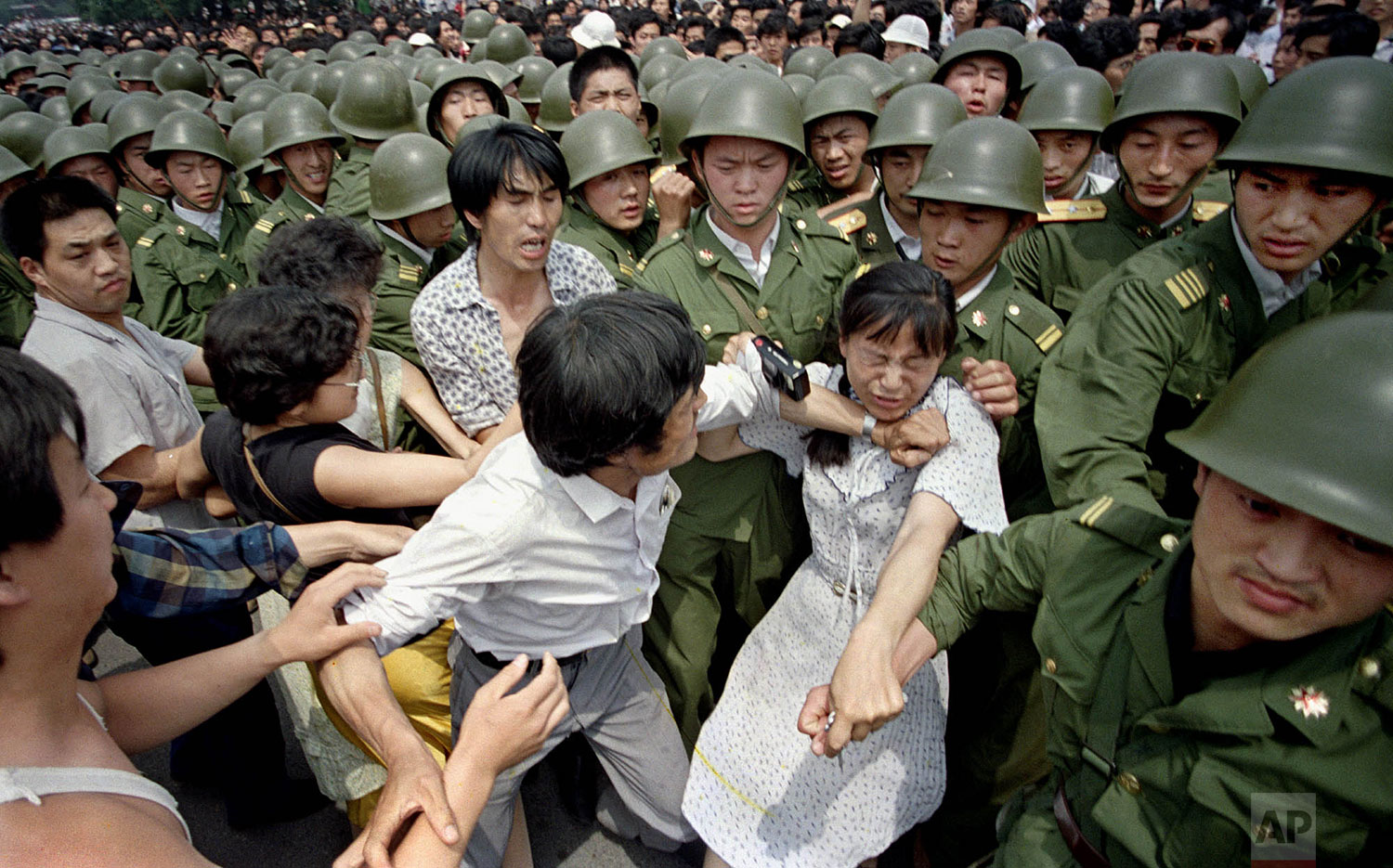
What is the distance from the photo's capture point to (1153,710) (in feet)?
4.82

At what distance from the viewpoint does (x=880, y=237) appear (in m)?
3.83

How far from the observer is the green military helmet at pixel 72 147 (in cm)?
580

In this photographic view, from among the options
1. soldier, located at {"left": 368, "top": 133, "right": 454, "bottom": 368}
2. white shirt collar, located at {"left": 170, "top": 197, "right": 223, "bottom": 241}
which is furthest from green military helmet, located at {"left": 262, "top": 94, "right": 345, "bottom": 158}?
soldier, located at {"left": 368, "top": 133, "right": 454, "bottom": 368}

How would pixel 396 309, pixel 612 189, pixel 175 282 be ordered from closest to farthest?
pixel 396 309
pixel 612 189
pixel 175 282

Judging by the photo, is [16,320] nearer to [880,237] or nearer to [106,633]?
[106,633]

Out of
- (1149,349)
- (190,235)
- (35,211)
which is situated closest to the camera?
(1149,349)

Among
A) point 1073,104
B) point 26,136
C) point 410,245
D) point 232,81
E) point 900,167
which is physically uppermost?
point 1073,104

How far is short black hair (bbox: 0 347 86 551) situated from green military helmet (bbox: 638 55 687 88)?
6.66m

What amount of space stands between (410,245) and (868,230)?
240 cm

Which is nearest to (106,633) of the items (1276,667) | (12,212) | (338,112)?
(12,212)

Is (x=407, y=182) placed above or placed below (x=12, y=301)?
above

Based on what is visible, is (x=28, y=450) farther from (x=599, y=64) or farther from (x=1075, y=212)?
(x=599, y=64)

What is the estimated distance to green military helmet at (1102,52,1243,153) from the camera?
318 cm

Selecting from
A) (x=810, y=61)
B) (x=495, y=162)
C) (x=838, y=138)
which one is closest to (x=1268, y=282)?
(x=495, y=162)
